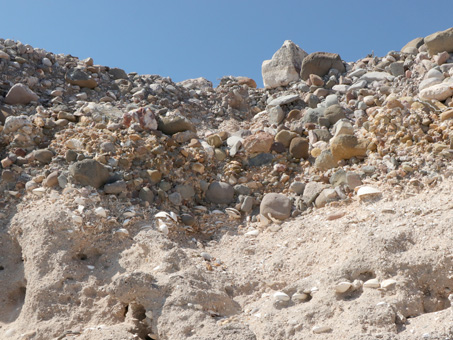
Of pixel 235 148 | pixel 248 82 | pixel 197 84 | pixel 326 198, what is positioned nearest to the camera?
pixel 326 198

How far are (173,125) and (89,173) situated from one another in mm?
1217

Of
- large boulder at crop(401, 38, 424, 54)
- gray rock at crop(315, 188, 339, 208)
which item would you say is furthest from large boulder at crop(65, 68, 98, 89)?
large boulder at crop(401, 38, 424, 54)

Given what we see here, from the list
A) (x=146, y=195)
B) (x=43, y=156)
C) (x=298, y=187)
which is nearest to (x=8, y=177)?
(x=43, y=156)

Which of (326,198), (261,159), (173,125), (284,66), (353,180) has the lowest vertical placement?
(326,198)

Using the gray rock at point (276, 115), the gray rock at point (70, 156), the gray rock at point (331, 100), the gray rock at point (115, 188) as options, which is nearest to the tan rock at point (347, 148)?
the gray rock at point (331, 100)

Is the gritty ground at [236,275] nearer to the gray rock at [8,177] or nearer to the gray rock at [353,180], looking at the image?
the gray rock at [353,180]

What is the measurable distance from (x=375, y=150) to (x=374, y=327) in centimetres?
218

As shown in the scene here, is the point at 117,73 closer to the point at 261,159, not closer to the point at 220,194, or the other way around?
the point at 261,159

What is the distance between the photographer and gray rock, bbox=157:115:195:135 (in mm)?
5453

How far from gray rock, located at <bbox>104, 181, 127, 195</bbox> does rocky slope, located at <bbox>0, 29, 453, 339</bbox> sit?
0.02 metres

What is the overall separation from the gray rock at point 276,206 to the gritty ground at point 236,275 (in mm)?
128

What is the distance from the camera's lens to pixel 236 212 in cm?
480

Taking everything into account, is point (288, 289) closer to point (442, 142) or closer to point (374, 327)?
point (374, 327)

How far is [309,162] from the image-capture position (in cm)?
516
